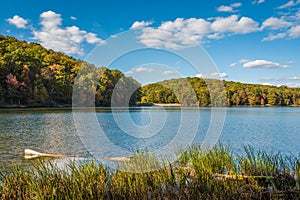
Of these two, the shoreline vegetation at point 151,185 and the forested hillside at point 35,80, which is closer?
the shoreline vegetation at point 151,185

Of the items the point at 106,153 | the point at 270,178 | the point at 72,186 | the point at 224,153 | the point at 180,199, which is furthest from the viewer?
the point at 106,153

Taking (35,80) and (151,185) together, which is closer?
(151,185)

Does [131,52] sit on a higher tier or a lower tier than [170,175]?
higher

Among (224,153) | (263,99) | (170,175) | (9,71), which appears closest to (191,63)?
(224,153)

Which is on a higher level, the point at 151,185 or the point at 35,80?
the point at 35,80

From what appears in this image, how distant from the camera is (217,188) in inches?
198

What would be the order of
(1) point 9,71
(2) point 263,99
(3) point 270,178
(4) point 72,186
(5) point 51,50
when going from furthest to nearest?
(2) point 263,99
(5) point 51,50
(1) point 9,71
(3) point 270,178
(4) point 72,186

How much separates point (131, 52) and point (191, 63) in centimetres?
186

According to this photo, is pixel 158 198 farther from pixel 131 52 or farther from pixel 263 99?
pixel 263 99

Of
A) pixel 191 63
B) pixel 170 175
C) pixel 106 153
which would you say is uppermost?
pixel 191 63

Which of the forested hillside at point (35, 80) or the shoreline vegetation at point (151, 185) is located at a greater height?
the forested hillside at point (35, 80)

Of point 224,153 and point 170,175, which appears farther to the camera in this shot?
point 224,153

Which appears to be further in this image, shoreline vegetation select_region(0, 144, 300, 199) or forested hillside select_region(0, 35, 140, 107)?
forested hillside select_region(0, 35, 140, 107)

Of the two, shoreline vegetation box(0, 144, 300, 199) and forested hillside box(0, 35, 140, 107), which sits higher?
forested hillside box(0, 35, 140, 107)
